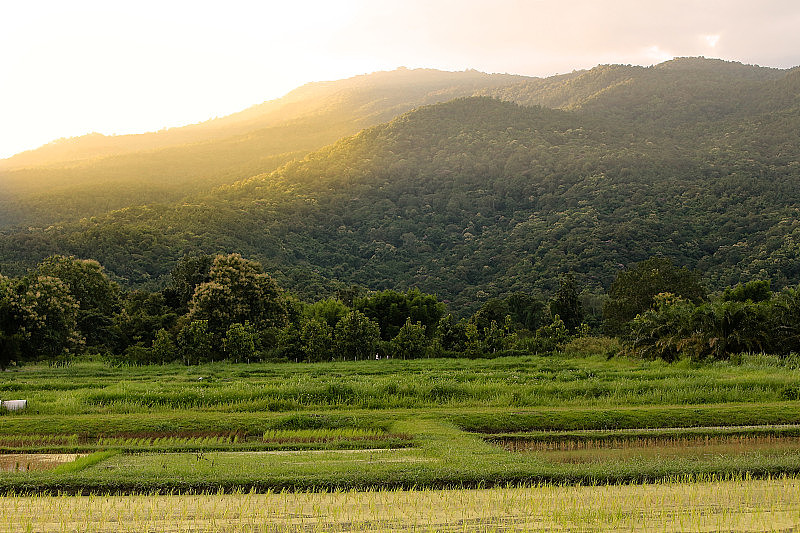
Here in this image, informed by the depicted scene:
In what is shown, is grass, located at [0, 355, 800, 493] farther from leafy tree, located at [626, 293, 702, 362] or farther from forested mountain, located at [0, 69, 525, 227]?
forested mountain, located at [0, 69, 525, 227]

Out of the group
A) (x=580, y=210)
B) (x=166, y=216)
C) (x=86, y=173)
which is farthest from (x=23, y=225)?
(x=580, y=210)

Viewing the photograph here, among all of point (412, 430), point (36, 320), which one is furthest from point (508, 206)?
point (412, 430)

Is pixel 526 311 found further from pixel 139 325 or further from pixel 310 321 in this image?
pixel 139 325

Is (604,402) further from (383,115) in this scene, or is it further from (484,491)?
(383,115)

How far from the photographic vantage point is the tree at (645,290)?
44.3 metres

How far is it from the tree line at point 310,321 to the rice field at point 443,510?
19.5 meters

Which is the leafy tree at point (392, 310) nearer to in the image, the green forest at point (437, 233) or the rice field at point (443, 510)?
the green forest at point (437, 233)

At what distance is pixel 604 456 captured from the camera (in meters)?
12.7

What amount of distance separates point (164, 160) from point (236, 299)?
284ft

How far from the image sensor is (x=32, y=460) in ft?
41.9

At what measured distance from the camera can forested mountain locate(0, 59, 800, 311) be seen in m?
65.0

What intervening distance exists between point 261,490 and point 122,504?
6.06ft

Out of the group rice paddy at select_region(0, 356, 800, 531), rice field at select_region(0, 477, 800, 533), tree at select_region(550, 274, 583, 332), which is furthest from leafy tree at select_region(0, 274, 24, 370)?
tree at select_region(550, 274, 583, 332)

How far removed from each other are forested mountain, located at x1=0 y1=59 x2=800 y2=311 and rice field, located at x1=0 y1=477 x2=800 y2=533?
52.2 meters
